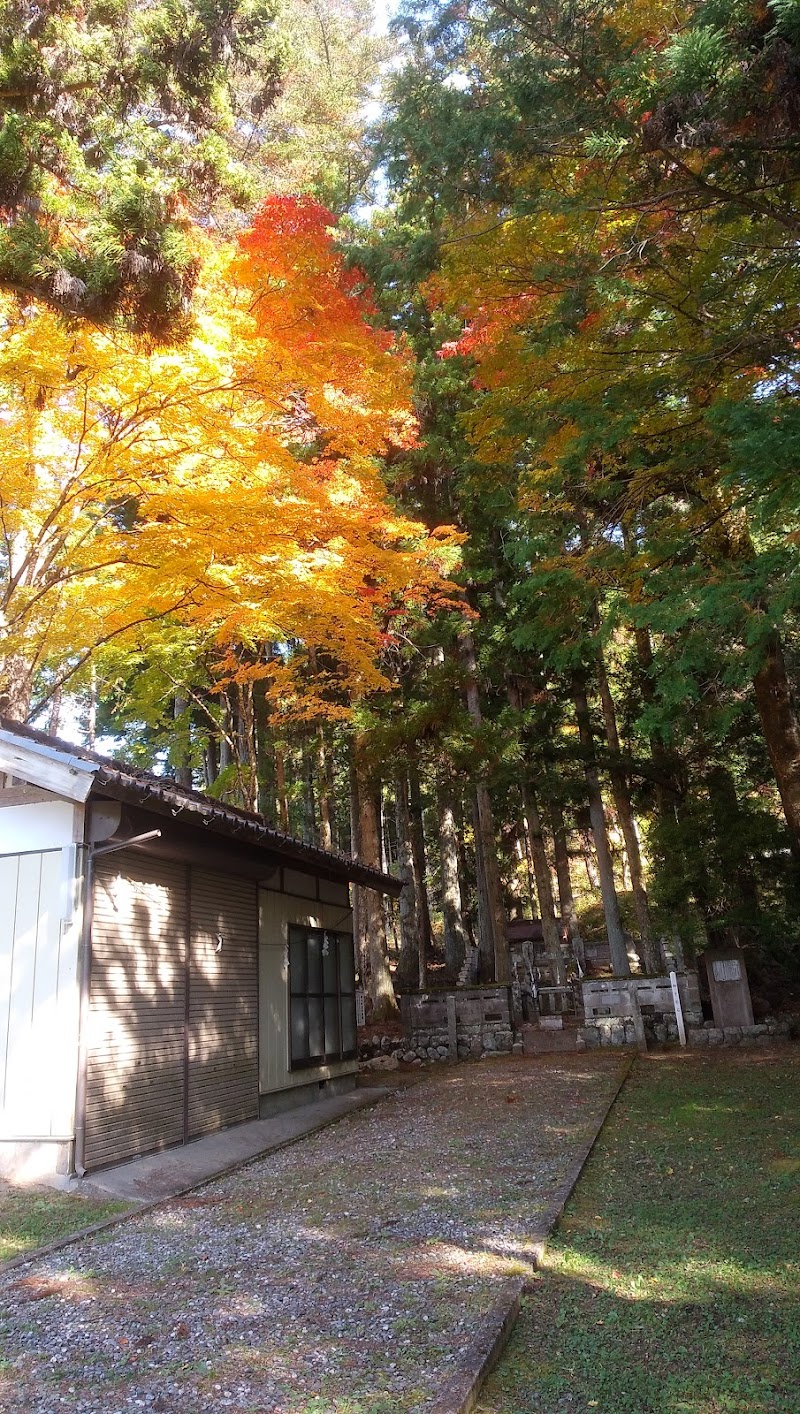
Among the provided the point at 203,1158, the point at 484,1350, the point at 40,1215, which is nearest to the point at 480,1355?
the point at 484,1350

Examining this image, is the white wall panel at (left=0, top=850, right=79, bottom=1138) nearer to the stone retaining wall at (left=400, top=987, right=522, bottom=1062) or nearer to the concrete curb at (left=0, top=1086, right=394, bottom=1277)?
the concrete curb at (left=0, top=1086, right=394, bottom=1277)

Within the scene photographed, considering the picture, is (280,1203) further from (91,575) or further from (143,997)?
(91,575)

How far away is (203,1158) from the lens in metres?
6.65

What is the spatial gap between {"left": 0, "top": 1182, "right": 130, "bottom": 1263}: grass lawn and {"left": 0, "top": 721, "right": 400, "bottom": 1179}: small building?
231 millimetres

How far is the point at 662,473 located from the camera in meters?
8.47

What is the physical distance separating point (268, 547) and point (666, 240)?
188 inches

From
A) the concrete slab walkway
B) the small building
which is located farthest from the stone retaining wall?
the small building

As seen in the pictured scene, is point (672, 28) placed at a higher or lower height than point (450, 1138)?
higher

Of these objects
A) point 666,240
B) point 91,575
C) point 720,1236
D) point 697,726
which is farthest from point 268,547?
point 697,726

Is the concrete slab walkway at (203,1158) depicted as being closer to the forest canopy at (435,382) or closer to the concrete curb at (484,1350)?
the concrete curb at (484,1350)

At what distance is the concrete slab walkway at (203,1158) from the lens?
221 inches

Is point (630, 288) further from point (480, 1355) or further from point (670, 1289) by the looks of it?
point (480, 1355)

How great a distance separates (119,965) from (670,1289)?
427cm

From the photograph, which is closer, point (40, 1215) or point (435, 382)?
point (40, 1215)
